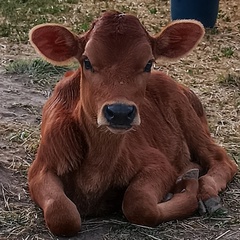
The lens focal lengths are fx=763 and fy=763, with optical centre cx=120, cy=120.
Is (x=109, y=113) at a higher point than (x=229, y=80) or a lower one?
higher

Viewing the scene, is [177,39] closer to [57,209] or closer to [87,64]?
[87,64]

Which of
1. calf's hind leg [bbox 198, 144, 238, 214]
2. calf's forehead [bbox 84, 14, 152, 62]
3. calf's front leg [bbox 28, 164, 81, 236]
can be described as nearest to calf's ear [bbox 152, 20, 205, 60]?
calf's forehead [bbox 84, 14, 152, 62]

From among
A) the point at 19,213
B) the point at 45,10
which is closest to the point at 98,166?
the point at 19,213

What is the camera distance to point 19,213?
548 centimetres

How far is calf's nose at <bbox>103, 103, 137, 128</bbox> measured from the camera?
182 inches

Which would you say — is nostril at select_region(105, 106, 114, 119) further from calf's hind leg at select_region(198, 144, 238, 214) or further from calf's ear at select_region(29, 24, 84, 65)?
calf's hind leg at select_region(198, 144, 238, 214)

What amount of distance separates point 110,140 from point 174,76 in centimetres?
405

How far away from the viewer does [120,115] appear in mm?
4617

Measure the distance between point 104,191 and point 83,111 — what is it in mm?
581

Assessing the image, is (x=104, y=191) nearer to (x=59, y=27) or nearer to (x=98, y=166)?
(x=98, y=166)

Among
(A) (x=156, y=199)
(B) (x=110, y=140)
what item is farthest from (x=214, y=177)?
(B) (x=110, y=140)

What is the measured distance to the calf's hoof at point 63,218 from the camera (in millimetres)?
5012

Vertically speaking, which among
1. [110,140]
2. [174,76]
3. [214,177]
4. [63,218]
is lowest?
[174,76]

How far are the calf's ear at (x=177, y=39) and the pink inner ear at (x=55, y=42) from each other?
590mm
